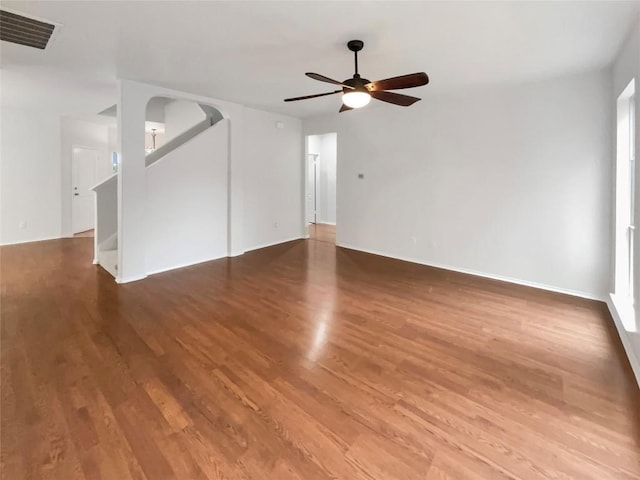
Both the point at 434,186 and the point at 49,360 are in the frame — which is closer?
the point at 49,360

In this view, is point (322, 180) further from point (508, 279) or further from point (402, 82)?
point (402, 82)

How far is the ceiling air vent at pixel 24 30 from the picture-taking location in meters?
2.56

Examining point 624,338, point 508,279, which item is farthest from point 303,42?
point 508,279

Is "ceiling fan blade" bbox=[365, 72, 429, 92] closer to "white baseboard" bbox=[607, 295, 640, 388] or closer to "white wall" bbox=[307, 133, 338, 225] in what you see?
"white baseboard" bbox=[607, 295, 640, 388]

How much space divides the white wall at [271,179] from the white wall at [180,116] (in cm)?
106

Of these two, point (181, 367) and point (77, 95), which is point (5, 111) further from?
point (181, 367)

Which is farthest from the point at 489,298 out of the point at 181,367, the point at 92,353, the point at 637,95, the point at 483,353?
the point at 92,353

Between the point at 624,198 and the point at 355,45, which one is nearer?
the point at 355,45

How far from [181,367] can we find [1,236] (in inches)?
257

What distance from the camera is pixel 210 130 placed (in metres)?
5.20

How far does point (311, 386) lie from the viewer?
2176 mm

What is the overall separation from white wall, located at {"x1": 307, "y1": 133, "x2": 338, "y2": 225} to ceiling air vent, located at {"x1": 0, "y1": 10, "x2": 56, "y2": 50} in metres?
6.96

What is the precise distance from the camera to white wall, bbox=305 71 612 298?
3795 mm

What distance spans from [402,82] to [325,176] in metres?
→ 7.05
